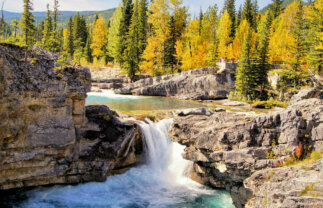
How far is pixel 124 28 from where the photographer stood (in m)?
54.3

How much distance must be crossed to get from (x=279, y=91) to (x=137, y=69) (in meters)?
24.7

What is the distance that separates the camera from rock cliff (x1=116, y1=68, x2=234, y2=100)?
3778 cm

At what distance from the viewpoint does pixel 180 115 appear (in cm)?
1762

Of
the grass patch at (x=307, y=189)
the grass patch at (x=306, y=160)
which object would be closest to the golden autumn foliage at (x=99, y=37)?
the grass patch at (x=306, y=160)

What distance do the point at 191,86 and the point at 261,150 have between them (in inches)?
1098

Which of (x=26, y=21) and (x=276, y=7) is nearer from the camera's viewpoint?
(x=26, y=21)

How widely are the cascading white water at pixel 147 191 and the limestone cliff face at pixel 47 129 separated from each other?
2.67 feet

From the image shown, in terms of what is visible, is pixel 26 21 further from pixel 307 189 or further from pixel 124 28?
pixel 124 28

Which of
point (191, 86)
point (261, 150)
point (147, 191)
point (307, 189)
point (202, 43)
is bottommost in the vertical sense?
point (147, 191)

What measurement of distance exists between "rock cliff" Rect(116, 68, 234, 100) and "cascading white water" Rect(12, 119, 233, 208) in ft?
68.6

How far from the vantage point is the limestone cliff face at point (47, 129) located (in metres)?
12.6

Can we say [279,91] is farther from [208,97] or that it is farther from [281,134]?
[281,134]

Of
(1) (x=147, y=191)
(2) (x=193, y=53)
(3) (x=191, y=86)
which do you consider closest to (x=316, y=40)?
(3) (x=191, y=86)

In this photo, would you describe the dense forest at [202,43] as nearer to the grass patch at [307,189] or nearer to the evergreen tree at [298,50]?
the evergreen tree at [298,50]
